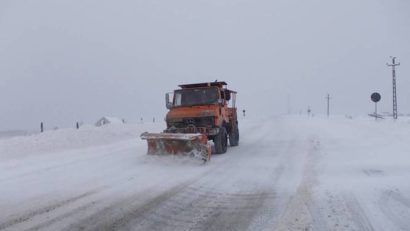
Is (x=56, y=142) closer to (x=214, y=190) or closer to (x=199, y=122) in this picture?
(x=199, y=122)

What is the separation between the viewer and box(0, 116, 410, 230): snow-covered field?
271 inches

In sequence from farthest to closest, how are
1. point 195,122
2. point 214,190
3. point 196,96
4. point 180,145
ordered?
point 196,96
point 195,122
point 180,145
point 214,190

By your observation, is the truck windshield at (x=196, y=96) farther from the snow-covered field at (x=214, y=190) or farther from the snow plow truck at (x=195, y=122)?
the snow-covered field at (x=214, y=190)

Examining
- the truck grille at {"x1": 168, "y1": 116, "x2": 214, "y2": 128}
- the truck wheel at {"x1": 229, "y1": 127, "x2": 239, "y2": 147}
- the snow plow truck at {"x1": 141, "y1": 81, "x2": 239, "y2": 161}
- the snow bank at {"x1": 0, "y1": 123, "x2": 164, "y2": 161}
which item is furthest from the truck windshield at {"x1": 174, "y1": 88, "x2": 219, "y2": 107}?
the snow bank at {"x1": 0, "y1": 123, "x2": 164, "y2": 161}

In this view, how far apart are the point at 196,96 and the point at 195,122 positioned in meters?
1.23

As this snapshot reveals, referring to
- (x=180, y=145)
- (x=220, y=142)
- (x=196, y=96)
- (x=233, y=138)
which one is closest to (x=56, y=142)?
(x=196, y=96)

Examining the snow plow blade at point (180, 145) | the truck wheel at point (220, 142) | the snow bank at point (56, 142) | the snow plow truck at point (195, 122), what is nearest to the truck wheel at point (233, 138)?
the snow plow truck at point (195, 122)

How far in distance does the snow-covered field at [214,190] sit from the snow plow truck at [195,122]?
0.48 meters

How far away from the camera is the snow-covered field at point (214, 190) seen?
6.87m

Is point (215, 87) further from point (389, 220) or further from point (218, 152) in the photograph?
point (389, 220)

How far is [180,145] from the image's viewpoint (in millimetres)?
14422

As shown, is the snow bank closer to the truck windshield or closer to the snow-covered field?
the snow-covered field

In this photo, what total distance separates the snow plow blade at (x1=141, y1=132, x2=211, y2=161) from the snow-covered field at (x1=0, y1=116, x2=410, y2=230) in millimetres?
346

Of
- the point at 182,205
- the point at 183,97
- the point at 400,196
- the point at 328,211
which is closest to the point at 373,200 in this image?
the point at 400,196
